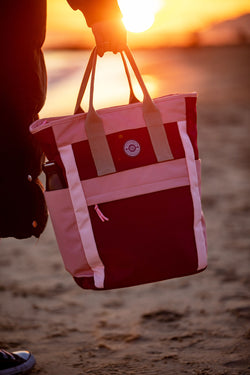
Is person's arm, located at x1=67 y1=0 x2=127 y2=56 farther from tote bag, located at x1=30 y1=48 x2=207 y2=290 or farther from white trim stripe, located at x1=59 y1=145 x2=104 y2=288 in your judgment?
white trim stripe, located at x1=59 y1=145 x2=104 y2=288

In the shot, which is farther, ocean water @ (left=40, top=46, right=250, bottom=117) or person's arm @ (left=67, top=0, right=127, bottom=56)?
ocean water @ (left=40, top=46, right=250, bottom=117)

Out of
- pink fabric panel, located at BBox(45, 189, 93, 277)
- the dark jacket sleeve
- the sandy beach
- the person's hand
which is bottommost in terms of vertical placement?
the sandy beach

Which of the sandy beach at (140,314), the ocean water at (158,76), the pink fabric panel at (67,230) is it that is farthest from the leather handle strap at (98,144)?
the ocean water at (158,76)

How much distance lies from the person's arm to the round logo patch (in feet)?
1.12

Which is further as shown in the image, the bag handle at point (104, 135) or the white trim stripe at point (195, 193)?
the white trim stripe at point (195, 193)

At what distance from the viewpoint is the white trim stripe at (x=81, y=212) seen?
7.77 ft

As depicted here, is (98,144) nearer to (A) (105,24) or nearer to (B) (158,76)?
(A) (105,24)

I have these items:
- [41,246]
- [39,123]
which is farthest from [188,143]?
[41,246]

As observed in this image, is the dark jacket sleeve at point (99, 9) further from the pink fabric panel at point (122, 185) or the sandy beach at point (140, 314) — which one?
the sandy beach at point (140, 314)

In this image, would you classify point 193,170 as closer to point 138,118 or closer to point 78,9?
point 138,118

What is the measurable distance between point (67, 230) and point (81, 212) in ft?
0.30

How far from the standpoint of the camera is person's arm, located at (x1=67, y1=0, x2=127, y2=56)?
2.40 m

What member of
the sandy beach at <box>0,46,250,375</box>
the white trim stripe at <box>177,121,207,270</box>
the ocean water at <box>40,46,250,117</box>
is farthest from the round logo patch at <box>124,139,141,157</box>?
the ocean water at <box>40,46,250,117</box>

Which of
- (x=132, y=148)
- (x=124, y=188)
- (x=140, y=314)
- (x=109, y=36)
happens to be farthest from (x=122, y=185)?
(x=140, y=314)
